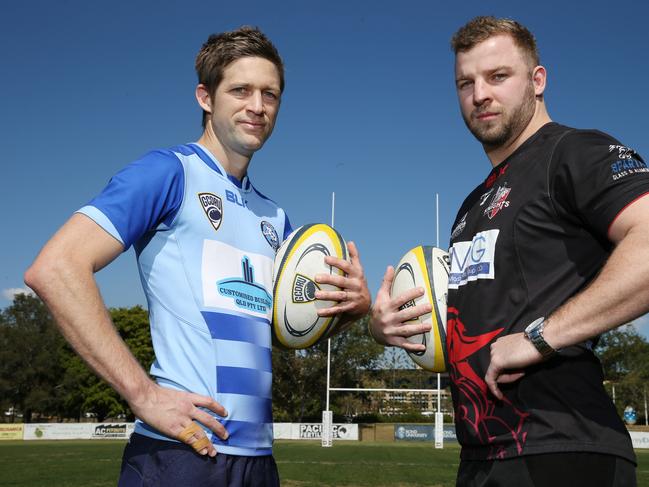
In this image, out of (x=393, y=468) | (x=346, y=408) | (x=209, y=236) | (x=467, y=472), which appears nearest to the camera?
(x=467, y=472)

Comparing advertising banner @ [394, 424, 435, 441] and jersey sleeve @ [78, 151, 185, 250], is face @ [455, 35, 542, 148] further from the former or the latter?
advertising banner @ [394, 424, 435, 441]

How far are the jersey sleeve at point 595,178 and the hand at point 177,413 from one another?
64.4 inches

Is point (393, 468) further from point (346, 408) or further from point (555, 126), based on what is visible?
point (346, 408)

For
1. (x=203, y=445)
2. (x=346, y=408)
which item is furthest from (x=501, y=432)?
(x=346, y=408)

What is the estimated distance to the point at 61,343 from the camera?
62062mm

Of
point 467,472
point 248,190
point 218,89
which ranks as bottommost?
point 467,472

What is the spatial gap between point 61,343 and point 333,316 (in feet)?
213

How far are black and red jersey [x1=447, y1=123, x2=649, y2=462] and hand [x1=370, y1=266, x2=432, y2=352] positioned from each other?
1.48ft

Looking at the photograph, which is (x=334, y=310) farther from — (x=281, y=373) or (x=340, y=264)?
(x=281, y=373)

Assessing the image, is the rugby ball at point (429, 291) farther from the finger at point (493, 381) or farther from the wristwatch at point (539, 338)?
the wristwatch at point (539, 338)

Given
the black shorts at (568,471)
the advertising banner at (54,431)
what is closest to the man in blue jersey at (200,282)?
the black shorts at (568,471)

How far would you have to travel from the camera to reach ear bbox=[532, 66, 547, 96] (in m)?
2.98

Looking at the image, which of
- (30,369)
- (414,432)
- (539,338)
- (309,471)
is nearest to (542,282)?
(539,338)

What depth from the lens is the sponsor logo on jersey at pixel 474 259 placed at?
2686 mm
